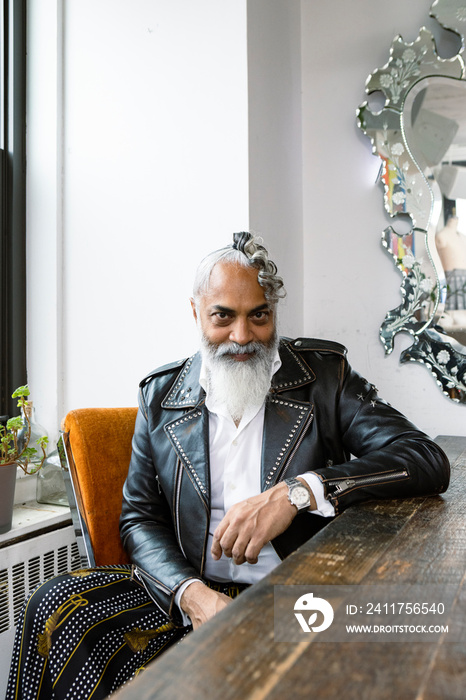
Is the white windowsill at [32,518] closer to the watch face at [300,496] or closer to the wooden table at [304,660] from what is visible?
the watch face at [300,496]

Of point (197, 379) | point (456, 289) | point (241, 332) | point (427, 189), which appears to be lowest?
point (197, 379)

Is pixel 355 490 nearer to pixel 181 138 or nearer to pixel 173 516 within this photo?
pixel 173 516

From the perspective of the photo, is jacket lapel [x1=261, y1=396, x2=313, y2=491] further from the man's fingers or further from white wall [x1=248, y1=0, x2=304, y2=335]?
white wall [x1=248, y1=0, x2=304, y2=335]

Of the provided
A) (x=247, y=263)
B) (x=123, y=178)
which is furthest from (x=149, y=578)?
(x=123, y=178)

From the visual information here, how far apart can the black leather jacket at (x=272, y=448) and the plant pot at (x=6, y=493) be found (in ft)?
1.29

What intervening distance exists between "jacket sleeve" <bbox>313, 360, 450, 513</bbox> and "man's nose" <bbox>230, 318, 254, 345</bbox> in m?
0.32

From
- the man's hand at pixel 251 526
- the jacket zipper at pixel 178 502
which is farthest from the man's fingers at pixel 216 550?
the jacket zipper at pixel 178 502

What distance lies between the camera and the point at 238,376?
1.67m

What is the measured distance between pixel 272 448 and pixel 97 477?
1.68 ft

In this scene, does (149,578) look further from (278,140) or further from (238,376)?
(278,140)

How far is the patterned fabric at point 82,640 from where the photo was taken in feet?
4.19

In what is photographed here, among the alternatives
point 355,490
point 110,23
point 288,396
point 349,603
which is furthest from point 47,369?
point 349,603

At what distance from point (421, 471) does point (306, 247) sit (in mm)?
1519

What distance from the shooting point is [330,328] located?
2.67 metres
